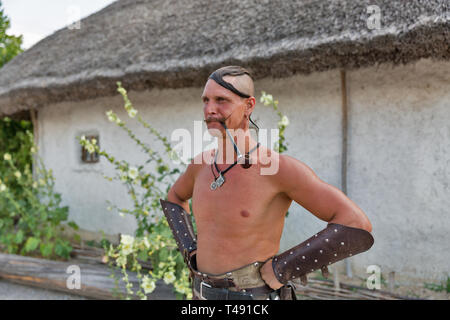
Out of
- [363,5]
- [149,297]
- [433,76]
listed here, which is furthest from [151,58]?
[433,76]

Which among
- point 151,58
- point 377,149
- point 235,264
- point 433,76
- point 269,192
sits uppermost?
point 151,58

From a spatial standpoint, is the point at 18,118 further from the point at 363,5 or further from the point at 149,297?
the point at 363,5

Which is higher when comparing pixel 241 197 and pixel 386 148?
pixel 386 148

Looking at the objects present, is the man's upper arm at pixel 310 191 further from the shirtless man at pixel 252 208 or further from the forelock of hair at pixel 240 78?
the forelock of hair at pixel 240 78

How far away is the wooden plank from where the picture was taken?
3117 mm

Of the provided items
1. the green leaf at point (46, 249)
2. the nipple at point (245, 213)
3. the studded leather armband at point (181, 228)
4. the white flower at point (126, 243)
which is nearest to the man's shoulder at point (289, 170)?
the nipple at point (245, 213)

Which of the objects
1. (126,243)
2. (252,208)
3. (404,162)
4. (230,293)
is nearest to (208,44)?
(404,162)

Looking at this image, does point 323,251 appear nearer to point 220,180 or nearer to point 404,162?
point 220,180

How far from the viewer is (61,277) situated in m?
3.45

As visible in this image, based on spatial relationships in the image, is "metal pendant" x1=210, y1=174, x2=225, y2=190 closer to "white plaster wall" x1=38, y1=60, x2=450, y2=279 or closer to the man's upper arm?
the man's upper arm

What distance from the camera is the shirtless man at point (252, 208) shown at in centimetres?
122

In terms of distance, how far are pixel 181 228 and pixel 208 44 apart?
8.17ft
